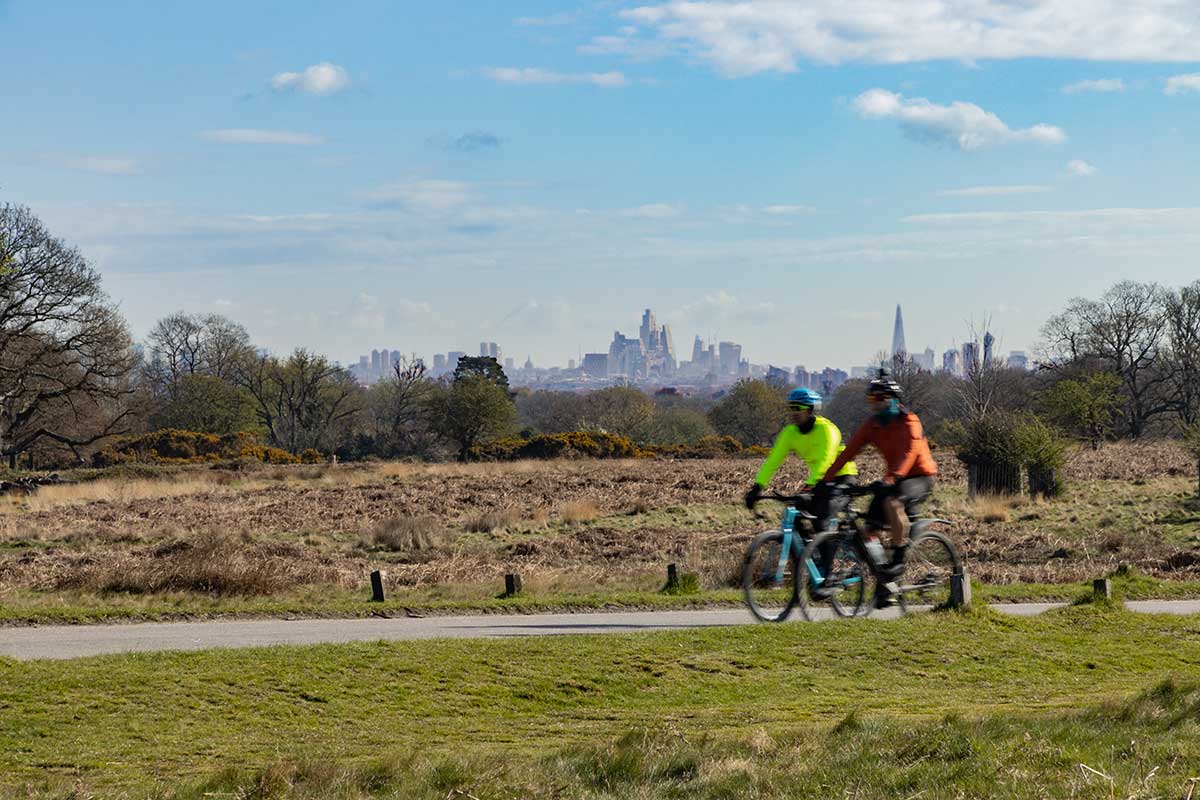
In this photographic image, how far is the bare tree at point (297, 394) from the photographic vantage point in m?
77.1

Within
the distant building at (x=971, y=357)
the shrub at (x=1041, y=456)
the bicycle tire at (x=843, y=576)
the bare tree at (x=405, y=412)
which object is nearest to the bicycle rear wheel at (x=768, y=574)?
the bicycle tire at (x=843, y=576)

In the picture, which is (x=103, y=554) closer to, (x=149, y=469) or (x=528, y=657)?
(x=528, y=657)

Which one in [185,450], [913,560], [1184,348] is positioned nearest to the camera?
[913,560]

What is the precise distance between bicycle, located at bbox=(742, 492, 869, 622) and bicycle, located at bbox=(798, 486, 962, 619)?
0.10 m

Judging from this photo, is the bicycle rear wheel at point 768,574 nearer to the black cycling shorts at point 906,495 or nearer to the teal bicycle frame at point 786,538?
the teal bicycle frame at point 786,538

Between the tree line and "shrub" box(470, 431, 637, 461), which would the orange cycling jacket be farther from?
"shrub" box(470, 431, 637, 461)

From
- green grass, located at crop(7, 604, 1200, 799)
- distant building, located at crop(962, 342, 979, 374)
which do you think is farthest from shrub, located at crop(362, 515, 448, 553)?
distant building, located at crop(962, 342, 979, 374)

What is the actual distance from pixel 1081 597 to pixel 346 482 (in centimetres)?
3307

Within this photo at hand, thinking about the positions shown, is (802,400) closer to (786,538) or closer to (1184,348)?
(786,538)

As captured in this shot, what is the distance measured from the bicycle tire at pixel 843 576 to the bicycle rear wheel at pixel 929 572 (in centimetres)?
53

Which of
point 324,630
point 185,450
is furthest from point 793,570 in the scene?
point 185,450

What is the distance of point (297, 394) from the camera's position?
258 feet

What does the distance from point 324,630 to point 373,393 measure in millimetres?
79511

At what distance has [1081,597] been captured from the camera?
15.1 meters
